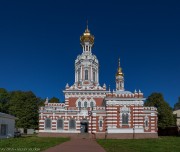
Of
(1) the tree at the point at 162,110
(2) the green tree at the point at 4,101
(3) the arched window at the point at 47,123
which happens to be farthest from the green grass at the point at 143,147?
(2) the green tree at the point at 4,101

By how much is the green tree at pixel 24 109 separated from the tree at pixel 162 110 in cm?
2625

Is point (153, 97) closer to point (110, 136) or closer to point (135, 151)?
point (110, 136)

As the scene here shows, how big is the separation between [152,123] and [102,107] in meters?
8.81

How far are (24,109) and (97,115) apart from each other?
2093 centimetres

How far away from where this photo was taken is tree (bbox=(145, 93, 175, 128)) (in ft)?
220

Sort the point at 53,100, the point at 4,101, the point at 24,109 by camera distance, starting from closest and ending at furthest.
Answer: the point at 24,109 → the point at 4,101 → the point at 53,100

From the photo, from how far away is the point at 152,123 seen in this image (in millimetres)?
51594

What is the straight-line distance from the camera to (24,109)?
218ft

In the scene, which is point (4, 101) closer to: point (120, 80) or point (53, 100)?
point (53, 100)

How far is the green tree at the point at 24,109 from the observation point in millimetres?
65562

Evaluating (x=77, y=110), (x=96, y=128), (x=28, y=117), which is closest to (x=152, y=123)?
(x=96, y=128)

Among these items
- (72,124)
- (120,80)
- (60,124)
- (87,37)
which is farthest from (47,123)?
(87,37)

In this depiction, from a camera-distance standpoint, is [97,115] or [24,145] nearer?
[24,145]

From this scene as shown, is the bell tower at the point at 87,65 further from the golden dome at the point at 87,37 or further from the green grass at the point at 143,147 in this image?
the green grass at the point at 143,147
